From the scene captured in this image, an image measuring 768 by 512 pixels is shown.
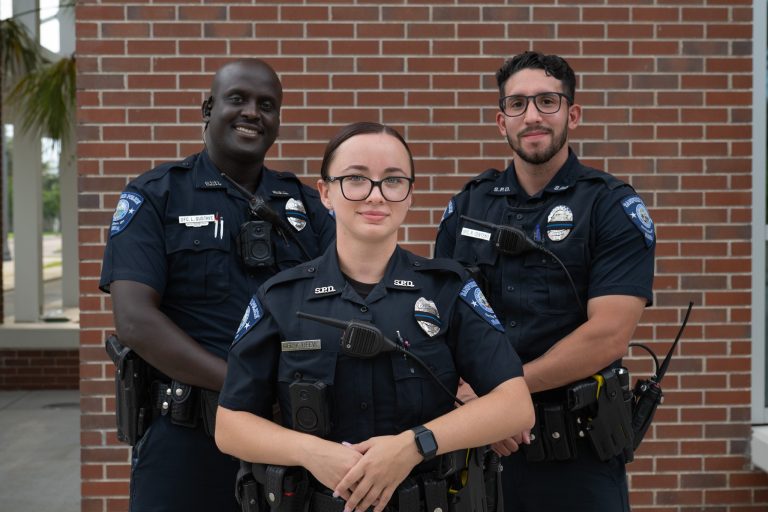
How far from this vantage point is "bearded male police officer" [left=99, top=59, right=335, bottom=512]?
245 centimetres

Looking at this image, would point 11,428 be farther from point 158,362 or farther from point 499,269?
point 499,269

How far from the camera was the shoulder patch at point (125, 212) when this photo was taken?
249 cm

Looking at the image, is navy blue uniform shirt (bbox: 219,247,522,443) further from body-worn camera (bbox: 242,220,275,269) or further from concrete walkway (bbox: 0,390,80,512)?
concrete walkway (bbox: 0,390,80,512)

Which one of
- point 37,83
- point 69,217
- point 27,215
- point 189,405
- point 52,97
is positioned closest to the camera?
point 189,405

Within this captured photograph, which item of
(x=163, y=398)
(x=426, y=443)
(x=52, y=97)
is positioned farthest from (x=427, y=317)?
(x=52, y=97)

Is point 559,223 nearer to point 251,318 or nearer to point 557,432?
point 557,432

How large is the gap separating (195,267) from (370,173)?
91 centimetres

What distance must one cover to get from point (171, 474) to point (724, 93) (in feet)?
9.84

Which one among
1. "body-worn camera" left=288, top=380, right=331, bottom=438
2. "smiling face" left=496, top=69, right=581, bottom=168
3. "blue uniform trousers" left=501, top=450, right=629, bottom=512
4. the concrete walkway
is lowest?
the concrete walkway

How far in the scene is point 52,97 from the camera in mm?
7191

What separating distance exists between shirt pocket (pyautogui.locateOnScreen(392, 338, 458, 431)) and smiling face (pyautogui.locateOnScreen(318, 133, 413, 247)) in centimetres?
26

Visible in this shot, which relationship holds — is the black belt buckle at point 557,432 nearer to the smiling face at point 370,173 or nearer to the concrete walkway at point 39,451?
the smiling face at point 370,173

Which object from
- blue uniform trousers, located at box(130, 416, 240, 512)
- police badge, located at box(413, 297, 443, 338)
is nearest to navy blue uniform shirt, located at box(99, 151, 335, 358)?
blue uniform trousers, located at box(130, 416, 240, 512)

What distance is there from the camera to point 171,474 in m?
2.50
